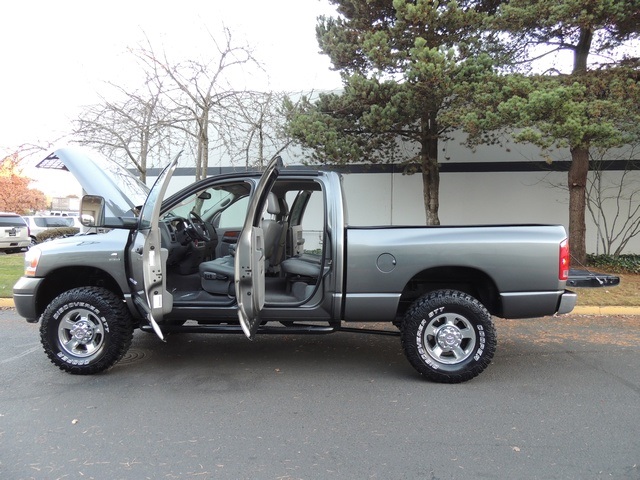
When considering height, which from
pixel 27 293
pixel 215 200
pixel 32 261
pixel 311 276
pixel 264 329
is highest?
pixel 215 200

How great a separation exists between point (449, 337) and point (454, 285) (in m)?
0.67

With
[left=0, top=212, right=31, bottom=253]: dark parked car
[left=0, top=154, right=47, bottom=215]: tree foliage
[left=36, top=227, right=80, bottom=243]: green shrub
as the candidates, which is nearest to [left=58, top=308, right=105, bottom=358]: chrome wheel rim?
[left=36, top=227, right=80, bottom=243]: green shrub

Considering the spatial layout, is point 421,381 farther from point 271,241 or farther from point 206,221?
point 206,221

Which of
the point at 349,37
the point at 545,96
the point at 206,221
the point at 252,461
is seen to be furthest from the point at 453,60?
the point at 252,461

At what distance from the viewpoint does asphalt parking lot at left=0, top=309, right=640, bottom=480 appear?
2.79 meters

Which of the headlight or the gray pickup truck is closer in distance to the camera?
the gray pickup truck

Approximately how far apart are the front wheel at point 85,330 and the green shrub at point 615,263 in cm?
1093

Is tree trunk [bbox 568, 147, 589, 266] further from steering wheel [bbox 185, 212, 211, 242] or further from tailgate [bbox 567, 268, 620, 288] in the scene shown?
steering wheel [bbox 185, 212, 211, 242]

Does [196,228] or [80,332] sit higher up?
[196,228]

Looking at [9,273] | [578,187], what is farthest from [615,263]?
[9,273]

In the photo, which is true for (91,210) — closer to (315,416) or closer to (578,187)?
(315,416)

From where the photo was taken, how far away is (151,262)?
3.90 meters

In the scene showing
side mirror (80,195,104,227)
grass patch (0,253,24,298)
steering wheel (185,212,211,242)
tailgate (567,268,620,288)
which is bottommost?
grass patch (0,253,24,298)

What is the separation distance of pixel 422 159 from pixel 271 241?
7.09 metres
